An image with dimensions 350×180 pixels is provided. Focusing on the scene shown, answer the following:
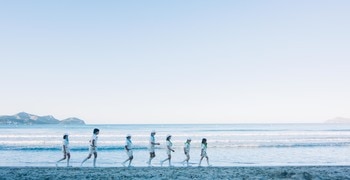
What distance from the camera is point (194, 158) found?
23016 mm

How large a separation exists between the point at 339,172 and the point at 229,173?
4.65m

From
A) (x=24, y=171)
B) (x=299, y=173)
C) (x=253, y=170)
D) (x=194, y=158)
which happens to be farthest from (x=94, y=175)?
(x=194, y=158)

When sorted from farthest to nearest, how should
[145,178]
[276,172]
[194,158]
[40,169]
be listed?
[194,158] < [40,169] < [276,172] < [145,178]

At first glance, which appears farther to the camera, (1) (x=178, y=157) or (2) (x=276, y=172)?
(1) (x=178, y=157)

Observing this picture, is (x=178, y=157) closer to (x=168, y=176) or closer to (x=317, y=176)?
(x=168, y=176)

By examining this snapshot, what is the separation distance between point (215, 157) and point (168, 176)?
10141 millimetres

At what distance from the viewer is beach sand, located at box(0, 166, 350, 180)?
1381 cm

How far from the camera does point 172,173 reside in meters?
14.8

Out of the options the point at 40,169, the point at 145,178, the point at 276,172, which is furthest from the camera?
the point at 40,169

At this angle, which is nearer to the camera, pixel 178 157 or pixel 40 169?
pixel 40 169

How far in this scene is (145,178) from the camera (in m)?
13.7

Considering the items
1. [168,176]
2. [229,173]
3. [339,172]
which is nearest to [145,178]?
[168,176]

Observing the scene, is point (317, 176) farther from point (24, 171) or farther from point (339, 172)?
point (24, 171)

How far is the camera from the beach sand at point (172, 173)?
13812 millimetres
